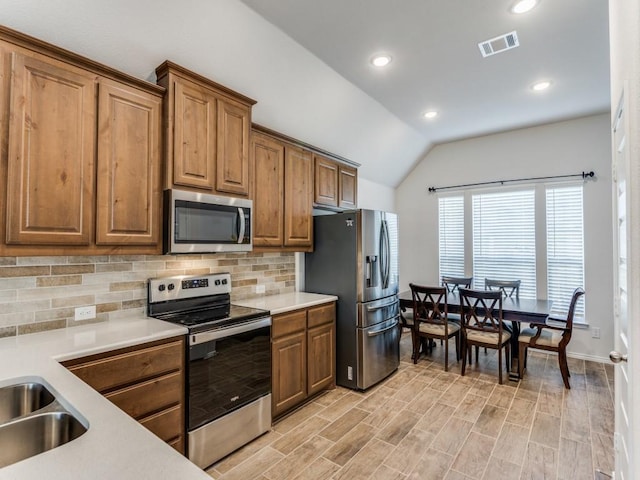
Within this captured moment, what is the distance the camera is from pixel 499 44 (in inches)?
108

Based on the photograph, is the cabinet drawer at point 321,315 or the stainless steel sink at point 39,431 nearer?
the stainless steel sink at point 39,431

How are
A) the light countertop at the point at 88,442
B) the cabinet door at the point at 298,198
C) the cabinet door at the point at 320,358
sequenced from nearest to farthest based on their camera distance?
the light countertop at the point at 88,442
the cabinet door at the point at 320,358
the cabinet door at the point at 298,198

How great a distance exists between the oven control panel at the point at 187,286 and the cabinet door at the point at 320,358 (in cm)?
91

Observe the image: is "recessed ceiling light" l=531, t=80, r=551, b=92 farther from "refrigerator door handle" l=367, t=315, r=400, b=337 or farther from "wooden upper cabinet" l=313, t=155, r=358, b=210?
"refrigerator door handle" l=367, t=315, r=400, b=337

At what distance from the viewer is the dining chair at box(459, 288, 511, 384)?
11.5 feet

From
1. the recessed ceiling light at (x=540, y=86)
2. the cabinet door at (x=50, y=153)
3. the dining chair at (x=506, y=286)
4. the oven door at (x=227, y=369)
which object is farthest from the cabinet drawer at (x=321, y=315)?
the recessed ceiling light at (x=540, y=86)

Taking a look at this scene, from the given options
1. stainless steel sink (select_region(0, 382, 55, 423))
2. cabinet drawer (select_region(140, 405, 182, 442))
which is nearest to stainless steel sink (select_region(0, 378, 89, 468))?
stainless steel sink (select_region(0, 382, 55, 423))

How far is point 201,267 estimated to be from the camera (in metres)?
2.82

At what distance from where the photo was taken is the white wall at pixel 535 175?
164 inches

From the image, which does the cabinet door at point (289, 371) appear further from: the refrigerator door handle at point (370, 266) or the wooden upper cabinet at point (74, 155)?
the wooden upper cabinet at point (74, 155)

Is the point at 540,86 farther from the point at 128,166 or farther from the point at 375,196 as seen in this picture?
the point at 128,166

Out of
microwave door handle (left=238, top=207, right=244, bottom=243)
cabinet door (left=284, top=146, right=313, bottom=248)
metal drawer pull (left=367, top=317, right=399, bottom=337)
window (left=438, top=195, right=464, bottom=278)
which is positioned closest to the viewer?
microwave door handle (left=238, top=207, right=244, bottom=243)

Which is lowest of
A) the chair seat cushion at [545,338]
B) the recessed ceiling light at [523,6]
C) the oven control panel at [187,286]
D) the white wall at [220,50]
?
the chair seat cushion at [545,338]

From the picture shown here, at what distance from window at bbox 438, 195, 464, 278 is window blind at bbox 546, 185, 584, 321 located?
1145mm
